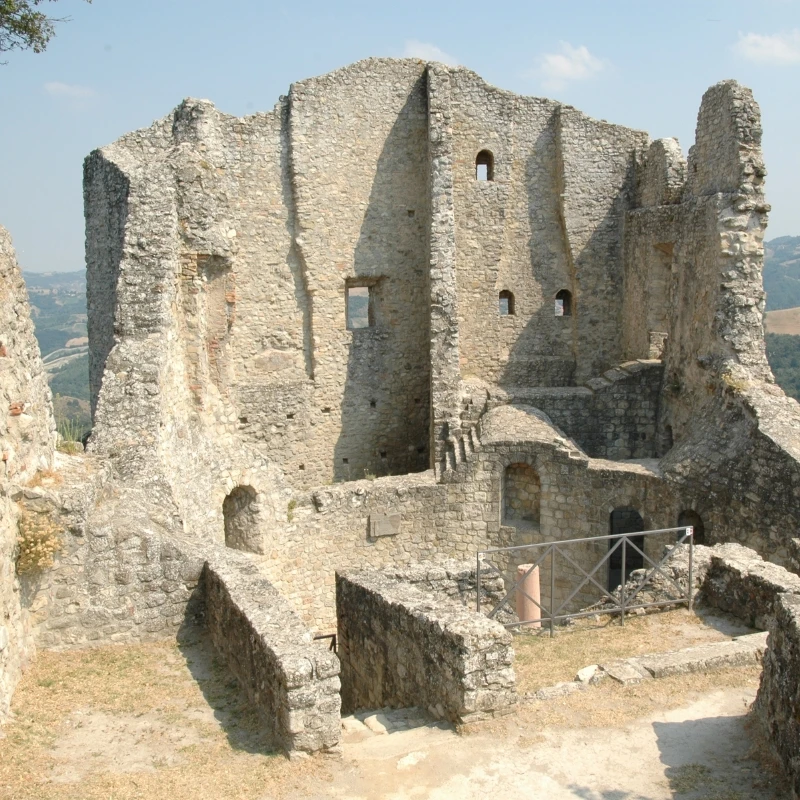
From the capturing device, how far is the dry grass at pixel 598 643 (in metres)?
8.93

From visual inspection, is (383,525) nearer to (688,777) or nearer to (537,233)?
(537,233)

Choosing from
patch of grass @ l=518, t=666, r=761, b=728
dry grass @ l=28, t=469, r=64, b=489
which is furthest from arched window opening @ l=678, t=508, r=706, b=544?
dry grass @ l=28, t=469, r=64, b=489

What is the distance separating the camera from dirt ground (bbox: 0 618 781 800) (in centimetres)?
613

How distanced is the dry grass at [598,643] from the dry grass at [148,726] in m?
2.92

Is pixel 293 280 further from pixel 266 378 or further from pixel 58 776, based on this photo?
pixel 58 776

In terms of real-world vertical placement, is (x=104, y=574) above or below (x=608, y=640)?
above

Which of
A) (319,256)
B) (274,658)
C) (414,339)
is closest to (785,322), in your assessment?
(414,339)

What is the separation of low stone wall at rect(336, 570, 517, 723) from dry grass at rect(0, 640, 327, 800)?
62.9 inches

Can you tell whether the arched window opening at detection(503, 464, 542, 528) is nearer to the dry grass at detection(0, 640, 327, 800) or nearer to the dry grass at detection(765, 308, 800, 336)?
the dry grass at detection(0, 640, 327, 800)

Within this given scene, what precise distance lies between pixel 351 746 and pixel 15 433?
3.93 m

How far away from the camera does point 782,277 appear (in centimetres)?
14738

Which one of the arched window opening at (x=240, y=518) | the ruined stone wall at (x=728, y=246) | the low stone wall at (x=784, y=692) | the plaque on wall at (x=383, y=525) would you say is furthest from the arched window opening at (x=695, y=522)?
the low stone wall at (x=784, y=692)

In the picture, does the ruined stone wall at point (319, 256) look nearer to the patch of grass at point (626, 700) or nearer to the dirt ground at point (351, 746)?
the dirt ground at point (351, 746)

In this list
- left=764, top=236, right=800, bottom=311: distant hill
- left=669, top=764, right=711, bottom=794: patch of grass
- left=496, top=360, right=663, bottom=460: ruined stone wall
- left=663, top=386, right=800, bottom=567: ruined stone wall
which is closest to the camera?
left=669, top=764, right=711, bottom=794: patch of grass
